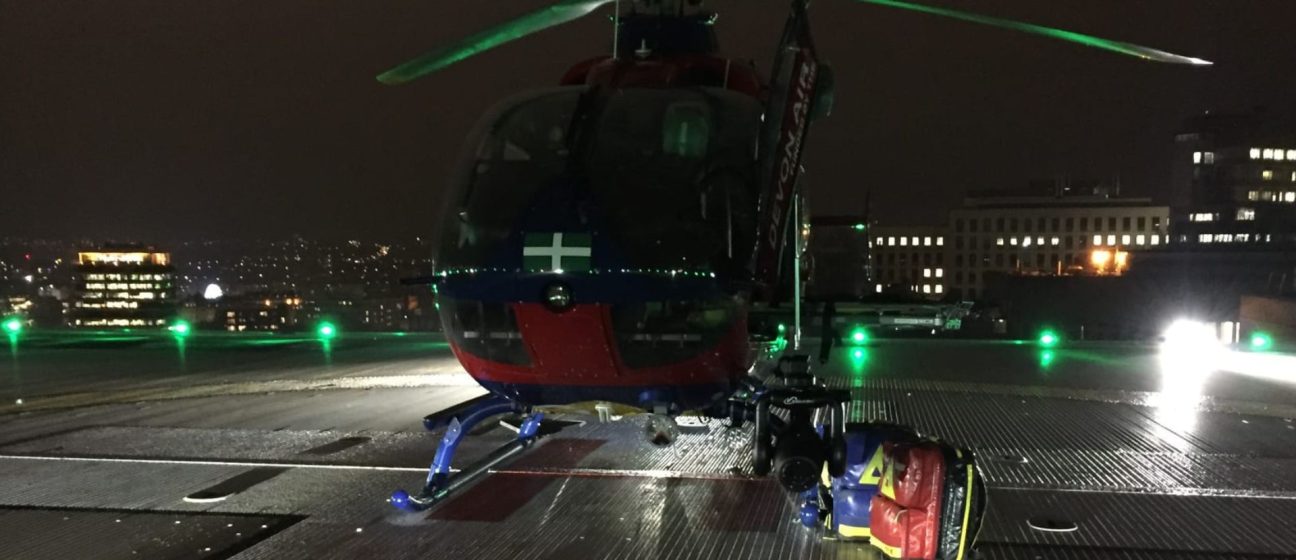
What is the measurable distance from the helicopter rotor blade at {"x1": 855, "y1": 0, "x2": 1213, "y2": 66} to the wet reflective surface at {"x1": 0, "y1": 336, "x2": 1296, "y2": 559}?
299 centimetres

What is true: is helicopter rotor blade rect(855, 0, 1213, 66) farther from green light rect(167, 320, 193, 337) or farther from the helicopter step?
green light rect(167, 320, 193, 337)

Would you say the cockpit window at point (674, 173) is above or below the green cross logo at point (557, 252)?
above

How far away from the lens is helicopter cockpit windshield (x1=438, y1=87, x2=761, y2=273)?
18.0ft

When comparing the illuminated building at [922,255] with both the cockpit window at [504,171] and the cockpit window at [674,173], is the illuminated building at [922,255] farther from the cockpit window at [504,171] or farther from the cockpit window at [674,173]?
the cockpit window at [504,171]

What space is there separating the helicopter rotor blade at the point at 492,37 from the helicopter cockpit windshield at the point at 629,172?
0.82 meters

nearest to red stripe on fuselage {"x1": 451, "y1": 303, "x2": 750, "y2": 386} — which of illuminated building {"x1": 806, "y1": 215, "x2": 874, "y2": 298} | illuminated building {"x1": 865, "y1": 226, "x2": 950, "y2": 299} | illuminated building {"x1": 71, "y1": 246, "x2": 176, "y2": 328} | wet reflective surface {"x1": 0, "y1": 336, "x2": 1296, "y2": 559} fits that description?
wet reflective surface {"x1": 0, "y1": 336, "x2": 1296, "y2": 559}

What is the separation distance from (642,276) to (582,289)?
344mm

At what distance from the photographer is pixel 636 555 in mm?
5625

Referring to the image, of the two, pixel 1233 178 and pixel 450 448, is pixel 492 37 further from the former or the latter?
pixel 1233 178

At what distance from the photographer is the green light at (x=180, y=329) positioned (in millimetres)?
25450

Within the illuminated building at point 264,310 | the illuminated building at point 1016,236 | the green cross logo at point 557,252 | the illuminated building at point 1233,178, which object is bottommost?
the illuminated building at point 264,310

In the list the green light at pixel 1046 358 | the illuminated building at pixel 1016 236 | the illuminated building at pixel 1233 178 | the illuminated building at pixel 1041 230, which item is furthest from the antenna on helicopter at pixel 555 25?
the illuminated building at pixel 1233 178

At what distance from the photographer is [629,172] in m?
5.61

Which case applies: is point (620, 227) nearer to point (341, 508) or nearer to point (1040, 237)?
point (341, 508)
